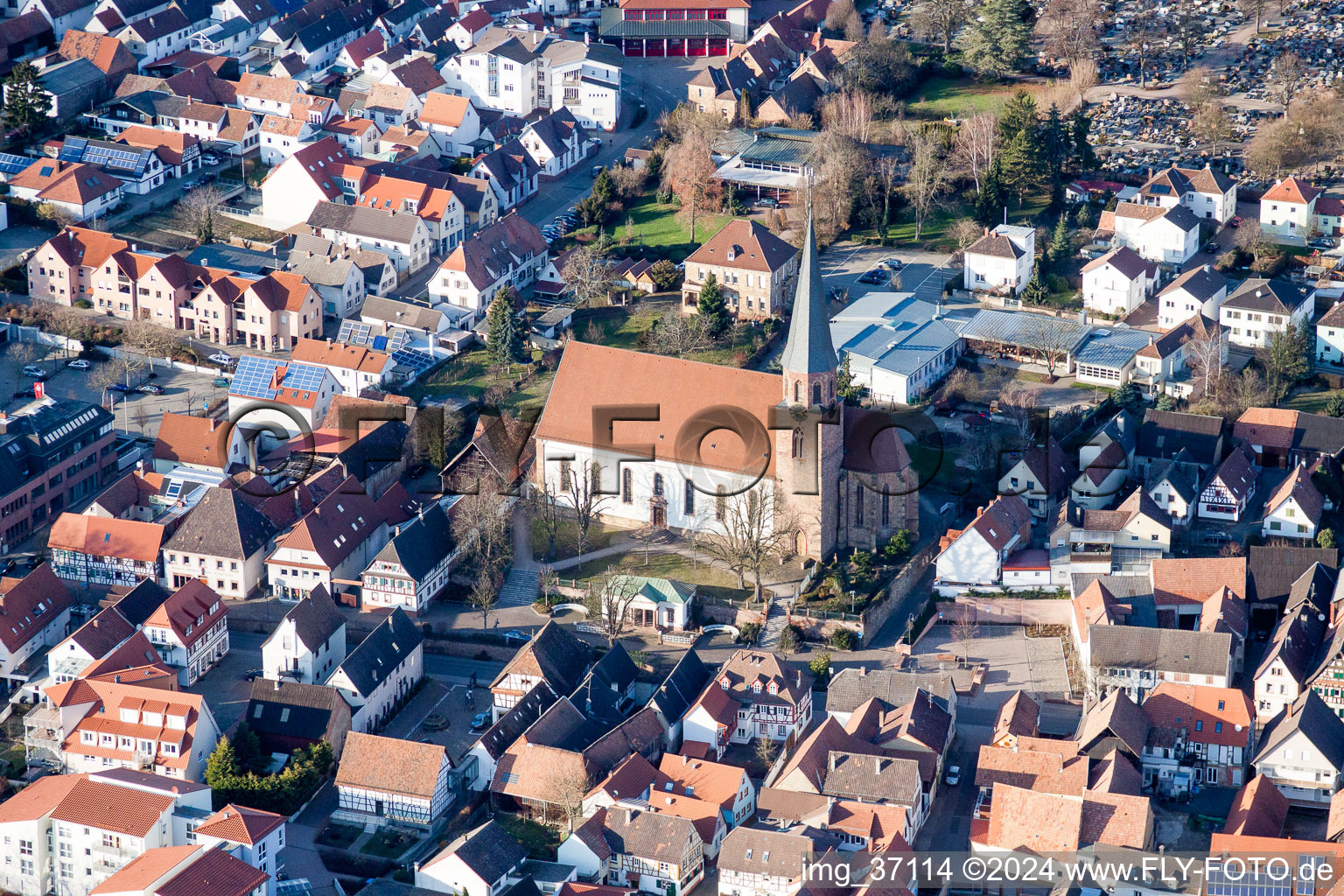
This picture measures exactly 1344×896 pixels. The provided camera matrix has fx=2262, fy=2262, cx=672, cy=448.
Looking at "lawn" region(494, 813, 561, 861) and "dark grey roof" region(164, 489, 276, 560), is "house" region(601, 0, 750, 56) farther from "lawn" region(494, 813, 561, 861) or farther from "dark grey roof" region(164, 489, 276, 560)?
"lawn" region(494, 813, 561, 861)

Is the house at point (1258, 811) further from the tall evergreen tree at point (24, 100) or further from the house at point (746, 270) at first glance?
the tall evergreen tree at point (24, 100)

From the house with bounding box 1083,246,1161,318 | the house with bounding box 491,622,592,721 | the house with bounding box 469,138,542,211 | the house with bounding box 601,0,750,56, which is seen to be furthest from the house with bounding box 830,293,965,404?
the house with bounding box 601,0,750,56

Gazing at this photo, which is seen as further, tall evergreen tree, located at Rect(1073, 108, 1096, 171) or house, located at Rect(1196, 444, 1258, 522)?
tall evergreen tree, located at Rect(1073, 108, 1096, 171)

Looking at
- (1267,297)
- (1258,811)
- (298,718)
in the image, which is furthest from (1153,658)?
(298,718)

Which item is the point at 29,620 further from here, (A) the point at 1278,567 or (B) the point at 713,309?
(A) the point at 1278,567

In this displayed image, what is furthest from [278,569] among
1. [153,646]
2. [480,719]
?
[480,719]

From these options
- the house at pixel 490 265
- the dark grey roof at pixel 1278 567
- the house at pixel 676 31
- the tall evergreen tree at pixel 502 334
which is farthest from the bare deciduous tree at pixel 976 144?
the dark grey roof at pixel 1278 567

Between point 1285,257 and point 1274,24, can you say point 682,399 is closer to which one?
point 1285,257
